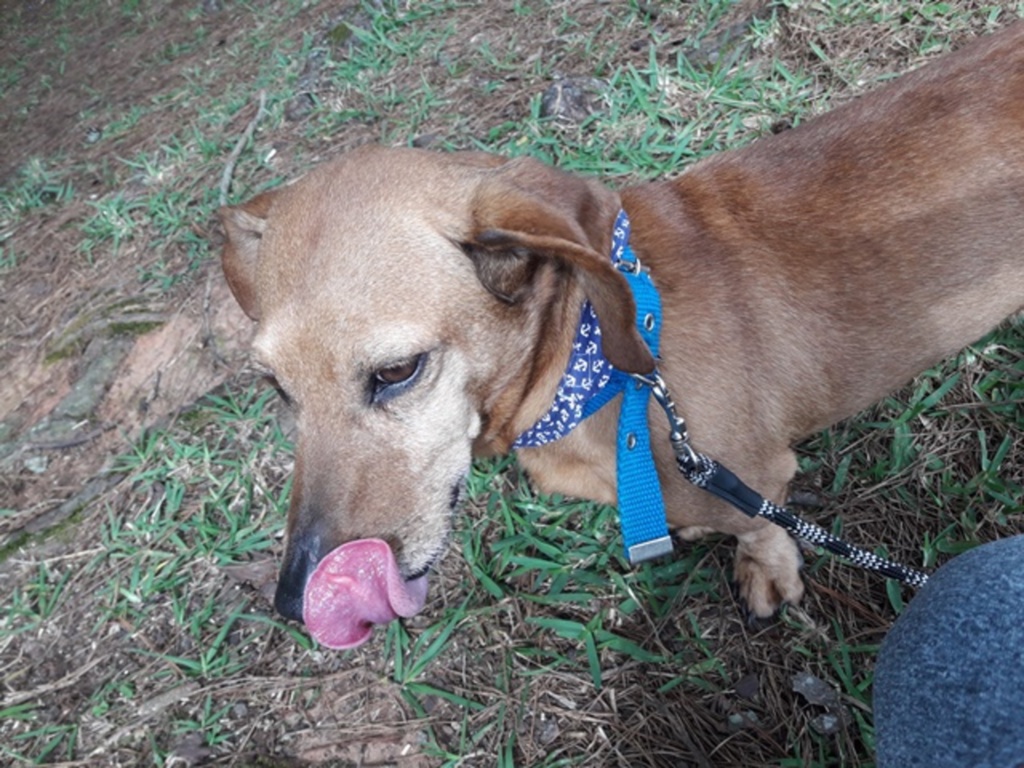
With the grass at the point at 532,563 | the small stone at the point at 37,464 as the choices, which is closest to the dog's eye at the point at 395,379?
the grass at the point at 532,563

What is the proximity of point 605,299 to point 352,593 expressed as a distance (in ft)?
3.05

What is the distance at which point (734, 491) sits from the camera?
6.05ft

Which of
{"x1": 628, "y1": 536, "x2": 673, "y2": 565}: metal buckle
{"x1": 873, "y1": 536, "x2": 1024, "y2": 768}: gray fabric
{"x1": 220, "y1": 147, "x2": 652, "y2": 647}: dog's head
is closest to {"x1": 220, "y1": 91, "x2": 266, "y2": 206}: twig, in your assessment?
{"x1": 220, "y1": 147, "x2": 652, "y2": 647}: dog's head

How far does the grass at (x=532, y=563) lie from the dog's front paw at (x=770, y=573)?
0.07m

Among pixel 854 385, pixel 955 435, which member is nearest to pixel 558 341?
pixel 854 385

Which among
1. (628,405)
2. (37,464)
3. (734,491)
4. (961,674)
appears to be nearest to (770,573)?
(734,491)

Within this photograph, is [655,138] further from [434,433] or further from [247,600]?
[247,600]

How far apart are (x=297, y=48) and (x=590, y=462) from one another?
505cm

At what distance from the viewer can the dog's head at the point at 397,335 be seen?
173cm

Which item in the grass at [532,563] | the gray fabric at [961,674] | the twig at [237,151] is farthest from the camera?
the twig at [237,151]

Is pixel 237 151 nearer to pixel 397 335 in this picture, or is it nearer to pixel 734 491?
pixel 397 335

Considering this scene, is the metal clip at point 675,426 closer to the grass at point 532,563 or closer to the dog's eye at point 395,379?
the dog's eye at point 395,379

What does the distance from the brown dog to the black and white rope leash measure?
185 mm

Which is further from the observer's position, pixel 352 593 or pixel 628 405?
pixel 628 405
